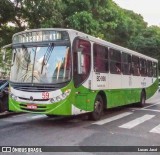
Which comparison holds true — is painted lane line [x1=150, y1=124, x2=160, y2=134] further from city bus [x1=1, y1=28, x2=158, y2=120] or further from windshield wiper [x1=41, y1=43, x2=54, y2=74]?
windshield wiper [x1=41, y1=43, x2=54, y2=74]

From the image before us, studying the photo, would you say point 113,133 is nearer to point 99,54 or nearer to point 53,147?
point 53,147

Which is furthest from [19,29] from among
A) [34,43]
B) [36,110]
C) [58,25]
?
[36,110]

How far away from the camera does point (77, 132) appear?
31.9 ft

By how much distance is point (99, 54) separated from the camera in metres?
12.5

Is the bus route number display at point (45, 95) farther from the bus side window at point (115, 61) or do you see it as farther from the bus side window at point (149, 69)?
the bus side window at point (149, 69)

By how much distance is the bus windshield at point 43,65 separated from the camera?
10.4m

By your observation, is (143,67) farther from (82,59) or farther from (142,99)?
(82,59)

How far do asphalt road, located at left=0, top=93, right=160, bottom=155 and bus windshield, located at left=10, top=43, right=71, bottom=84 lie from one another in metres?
1.50

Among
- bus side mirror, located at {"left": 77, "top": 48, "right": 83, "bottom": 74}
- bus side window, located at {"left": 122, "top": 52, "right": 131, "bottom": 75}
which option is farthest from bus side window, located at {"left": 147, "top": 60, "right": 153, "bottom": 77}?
bus side mirror, located at {"left": 77, "top": 48, "right": 83, "bottom": 74}

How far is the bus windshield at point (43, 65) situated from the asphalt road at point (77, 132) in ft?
4.93

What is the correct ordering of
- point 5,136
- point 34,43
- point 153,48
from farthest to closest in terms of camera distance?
point 153,48
point 34,43
point 5,136

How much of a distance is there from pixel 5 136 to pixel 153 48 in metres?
39.3

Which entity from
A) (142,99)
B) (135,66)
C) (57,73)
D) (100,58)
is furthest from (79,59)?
(142,99)

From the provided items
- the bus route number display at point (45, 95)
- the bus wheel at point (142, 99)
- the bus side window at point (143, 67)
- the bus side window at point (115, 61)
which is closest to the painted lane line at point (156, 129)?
the bus side window at point (115, 61)
